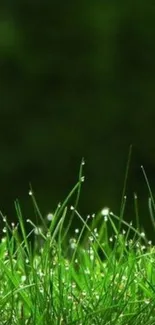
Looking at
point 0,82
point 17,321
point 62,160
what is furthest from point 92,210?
point 17,321

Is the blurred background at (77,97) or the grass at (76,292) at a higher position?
the grass at (76,292)

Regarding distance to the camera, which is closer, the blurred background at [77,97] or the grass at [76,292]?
the grass at [76,292]

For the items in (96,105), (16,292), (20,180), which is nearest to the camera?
(16,292)

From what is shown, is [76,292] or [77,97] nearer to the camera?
[76,292]

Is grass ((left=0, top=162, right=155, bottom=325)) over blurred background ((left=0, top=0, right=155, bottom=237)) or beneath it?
over

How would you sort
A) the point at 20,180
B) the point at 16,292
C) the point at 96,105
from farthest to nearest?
1. the point at 96,105
2. the point at 20,180
3. the point at 16,292

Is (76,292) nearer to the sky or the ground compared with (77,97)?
nearer to the sky

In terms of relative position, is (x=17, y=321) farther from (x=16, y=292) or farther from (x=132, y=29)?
(x=132, y=29)

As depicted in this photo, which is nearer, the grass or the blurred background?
the grass
